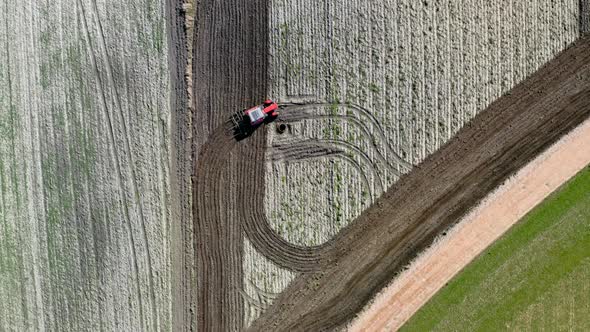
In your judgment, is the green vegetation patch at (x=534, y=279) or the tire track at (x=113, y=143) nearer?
the green vegetation patch at (x=534, y=279)

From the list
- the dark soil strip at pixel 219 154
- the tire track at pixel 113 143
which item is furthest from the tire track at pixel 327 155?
the tire track at pixel 113 143

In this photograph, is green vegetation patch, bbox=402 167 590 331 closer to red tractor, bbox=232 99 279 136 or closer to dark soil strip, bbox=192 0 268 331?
dark soil strip, bbox=192 0 268 331

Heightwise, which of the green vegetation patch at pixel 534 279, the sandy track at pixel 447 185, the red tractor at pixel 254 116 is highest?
the red tractor at pixel 254 116

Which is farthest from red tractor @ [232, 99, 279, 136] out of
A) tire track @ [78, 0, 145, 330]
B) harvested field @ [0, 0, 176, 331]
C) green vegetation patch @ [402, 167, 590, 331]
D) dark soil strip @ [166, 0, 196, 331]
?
green vegetation patch @ [402, 167, 590, 331]

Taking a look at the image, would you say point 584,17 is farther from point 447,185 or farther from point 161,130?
point 161,130

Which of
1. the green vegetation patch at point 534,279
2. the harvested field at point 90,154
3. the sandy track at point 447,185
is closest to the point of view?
the green vegetation patch at point 534,279

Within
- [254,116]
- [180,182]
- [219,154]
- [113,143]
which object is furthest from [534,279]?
[113,143]

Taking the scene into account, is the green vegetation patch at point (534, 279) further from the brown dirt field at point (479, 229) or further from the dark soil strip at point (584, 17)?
the dark soil strip at point (584, 17)
